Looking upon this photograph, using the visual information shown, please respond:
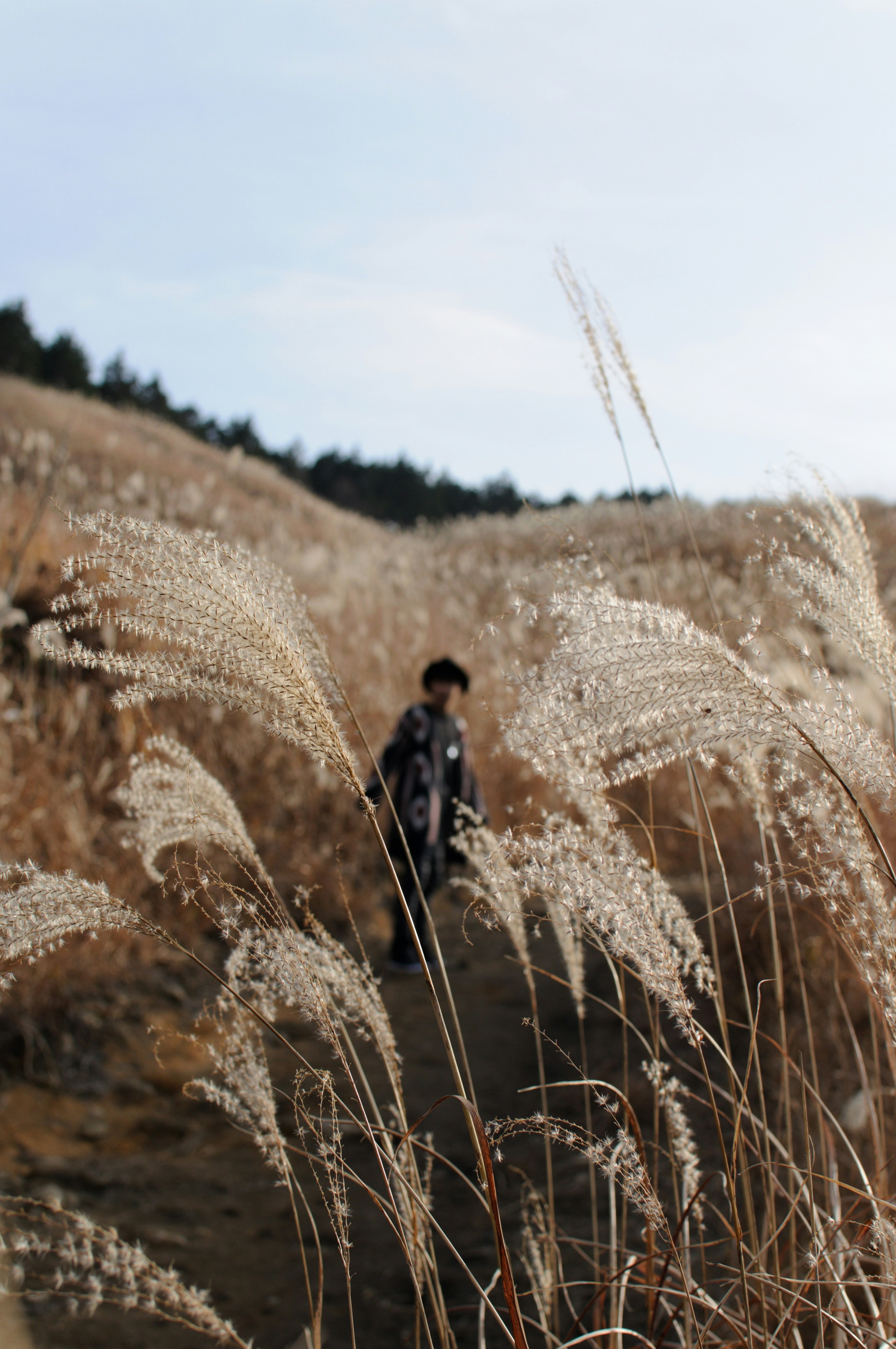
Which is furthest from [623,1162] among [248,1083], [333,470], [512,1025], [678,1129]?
[333,470]

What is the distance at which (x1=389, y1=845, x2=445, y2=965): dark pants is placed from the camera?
5023mm

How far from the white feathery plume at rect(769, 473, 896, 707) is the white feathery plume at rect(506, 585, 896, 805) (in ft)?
0.44

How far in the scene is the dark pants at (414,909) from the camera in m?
5.02

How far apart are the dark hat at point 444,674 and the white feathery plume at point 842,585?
3439 millimetres

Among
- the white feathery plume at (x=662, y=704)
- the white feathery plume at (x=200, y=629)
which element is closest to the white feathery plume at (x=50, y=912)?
the white feathery plume at (x=200, y=629)

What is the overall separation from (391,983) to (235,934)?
3.43 metres

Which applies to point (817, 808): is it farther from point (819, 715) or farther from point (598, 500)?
point (598, 500)

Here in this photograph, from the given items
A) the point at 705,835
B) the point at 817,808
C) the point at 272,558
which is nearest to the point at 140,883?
the point at 705,835

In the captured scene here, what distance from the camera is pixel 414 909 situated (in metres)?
5.09

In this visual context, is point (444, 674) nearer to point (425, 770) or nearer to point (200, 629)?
point (425, 770)

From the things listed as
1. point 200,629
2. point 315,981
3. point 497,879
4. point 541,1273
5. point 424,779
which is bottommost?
point 541,1273

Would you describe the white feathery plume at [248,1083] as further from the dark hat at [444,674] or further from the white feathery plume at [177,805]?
the dark hat at [444,674]

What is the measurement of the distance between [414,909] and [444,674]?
55.7 inches

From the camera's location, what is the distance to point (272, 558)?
10.9 metres
